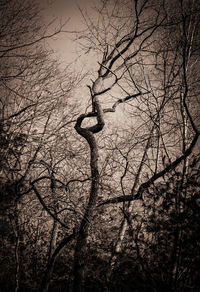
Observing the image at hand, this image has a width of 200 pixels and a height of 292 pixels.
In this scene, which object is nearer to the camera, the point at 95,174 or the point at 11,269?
the point at 95,174

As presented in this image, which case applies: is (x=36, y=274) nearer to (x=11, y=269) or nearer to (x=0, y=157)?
(x=11, y=269)

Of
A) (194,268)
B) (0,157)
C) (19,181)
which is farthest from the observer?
(19,181)

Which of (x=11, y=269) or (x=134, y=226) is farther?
(x=11, y=269)

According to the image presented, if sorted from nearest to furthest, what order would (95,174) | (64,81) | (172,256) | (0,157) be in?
1. (172,256)
2. (0,157)
3. (95,174)
4. (64,81)

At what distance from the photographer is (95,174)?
455cm

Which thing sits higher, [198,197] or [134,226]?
[198,197]

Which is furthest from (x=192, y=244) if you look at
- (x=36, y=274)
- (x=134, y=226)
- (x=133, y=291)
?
(x=36, y=274)

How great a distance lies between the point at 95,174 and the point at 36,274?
5.49 m

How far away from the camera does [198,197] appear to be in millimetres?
2727

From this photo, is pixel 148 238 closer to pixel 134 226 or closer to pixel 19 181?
pixel 134 226

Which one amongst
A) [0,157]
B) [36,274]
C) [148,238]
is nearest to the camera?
[148,238]

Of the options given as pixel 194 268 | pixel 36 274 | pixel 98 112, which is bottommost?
pixel 36 274

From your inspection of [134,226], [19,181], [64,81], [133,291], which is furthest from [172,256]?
[64,81]

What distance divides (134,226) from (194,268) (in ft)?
3.93
